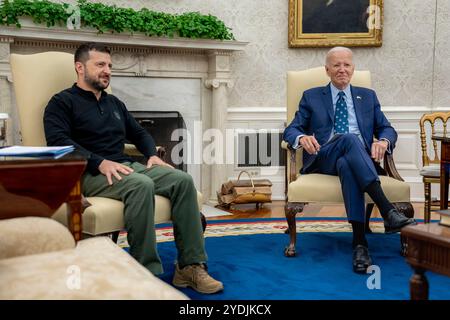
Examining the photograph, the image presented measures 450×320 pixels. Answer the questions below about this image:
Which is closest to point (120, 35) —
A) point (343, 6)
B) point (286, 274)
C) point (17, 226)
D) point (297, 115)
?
point (297, 115)

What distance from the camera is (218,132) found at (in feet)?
17.4

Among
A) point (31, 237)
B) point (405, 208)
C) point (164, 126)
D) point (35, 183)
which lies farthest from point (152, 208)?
point (164, 126)

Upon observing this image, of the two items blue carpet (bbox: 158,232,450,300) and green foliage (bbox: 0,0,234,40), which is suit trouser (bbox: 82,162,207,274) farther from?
green foliage (bbox: 0,0,234,40)

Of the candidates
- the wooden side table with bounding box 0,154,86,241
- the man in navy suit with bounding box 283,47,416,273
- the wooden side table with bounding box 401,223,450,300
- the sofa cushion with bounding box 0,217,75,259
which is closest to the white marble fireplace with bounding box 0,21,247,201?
the man in navy suit with bounding box 283,47,416,273

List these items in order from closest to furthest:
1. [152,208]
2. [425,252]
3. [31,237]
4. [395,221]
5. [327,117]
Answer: [31,237] → [425,252] → [152,208] → [395,221] → [327,117]

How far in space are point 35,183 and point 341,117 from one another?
2308 millimetres

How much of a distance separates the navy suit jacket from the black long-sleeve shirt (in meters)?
1.16

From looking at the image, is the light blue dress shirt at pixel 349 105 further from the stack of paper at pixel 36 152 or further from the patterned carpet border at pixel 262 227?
the stack of paper at pixel 36 152

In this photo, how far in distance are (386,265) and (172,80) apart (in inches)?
114

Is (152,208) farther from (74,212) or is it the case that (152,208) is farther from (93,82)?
(93,82)

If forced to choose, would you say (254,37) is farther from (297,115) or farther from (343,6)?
(297,115)

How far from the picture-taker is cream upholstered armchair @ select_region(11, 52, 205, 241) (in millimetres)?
2545

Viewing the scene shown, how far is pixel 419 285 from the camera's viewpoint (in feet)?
5.96

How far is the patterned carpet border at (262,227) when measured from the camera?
3.98 m
